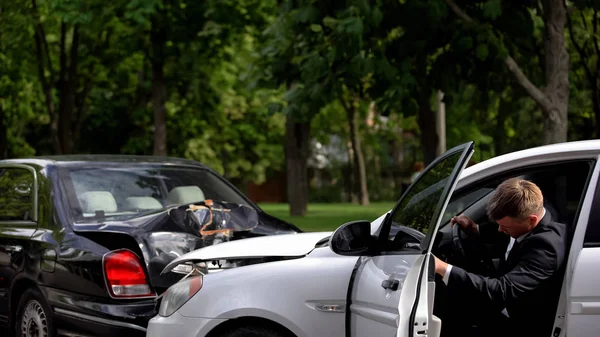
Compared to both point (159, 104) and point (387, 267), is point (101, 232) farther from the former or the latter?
point (159, 104)

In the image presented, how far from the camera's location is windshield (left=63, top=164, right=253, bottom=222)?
7.88 m

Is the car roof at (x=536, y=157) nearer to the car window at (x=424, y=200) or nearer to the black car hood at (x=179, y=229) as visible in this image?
the car window at (x=424, y=200)

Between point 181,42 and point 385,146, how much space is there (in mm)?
41418

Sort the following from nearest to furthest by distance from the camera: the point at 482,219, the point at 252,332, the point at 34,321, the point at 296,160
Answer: the point at 252,332
the point at 482,219
the point at 34,321
the point at 296,160

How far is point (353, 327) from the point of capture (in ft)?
15.9

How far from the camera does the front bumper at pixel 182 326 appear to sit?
5.21 meters

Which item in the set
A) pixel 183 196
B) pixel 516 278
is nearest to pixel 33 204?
pixel 183 196

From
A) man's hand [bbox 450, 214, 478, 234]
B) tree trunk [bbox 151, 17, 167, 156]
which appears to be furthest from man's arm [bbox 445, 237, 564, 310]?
tree trunk [bbox 151, 17, 167, 156]

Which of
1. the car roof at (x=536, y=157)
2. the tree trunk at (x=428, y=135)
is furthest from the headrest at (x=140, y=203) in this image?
the tree trunk at (x=428, y=135)

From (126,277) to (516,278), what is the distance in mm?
3108

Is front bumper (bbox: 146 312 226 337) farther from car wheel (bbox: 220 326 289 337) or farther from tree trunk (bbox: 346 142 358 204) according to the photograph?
tree trunk (bbox: 346 142 358 204)

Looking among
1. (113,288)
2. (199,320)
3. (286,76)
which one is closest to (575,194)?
(199,320)

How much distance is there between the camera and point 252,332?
16.8ft

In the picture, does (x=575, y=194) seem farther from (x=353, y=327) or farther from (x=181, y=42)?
(x=181, y=42)
